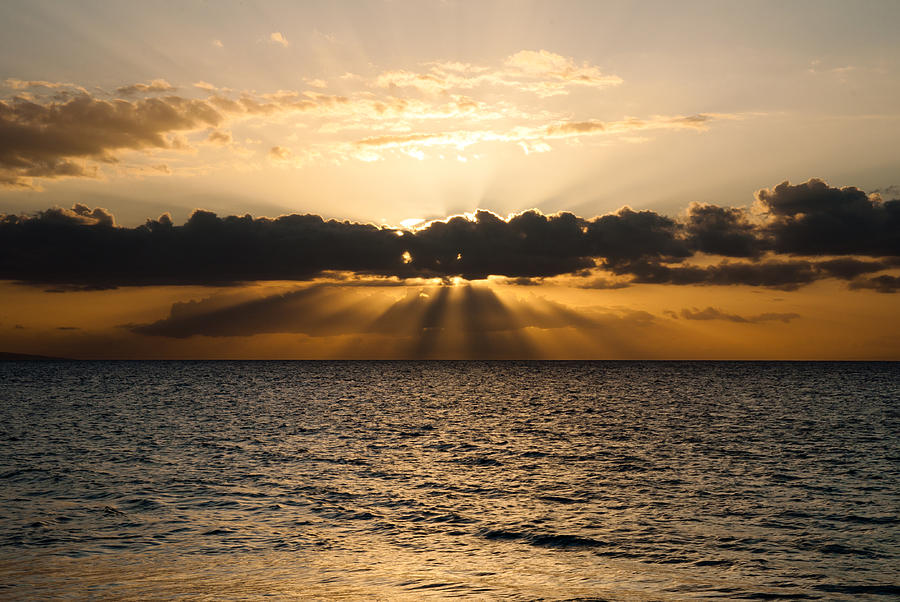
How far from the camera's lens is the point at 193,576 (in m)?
19.5

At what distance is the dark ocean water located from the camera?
62.9ft

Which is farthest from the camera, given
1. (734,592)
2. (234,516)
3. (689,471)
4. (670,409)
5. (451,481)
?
(670,409)

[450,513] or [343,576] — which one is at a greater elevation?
[343,576]

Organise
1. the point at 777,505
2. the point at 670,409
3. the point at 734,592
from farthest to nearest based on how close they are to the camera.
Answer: the point at 670,409
the point at 777,505
the point at 734,592

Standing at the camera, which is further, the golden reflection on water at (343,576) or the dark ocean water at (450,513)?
the dark ocean water at (450,513)

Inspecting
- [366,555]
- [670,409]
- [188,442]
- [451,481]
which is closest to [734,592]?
[366,555]

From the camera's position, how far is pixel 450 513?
91.8 feet

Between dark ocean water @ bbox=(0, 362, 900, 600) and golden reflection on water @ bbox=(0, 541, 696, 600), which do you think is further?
dark ocean water @ bbox=(0, 362, 900, 600)

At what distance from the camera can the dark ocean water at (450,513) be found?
62.9 feet

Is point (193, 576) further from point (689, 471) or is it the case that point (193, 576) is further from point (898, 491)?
point (898, 491)

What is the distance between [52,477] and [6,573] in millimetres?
18403

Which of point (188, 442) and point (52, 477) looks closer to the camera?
point (52, 477)

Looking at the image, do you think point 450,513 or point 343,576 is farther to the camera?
point 450,513

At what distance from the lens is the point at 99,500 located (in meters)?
30.4
